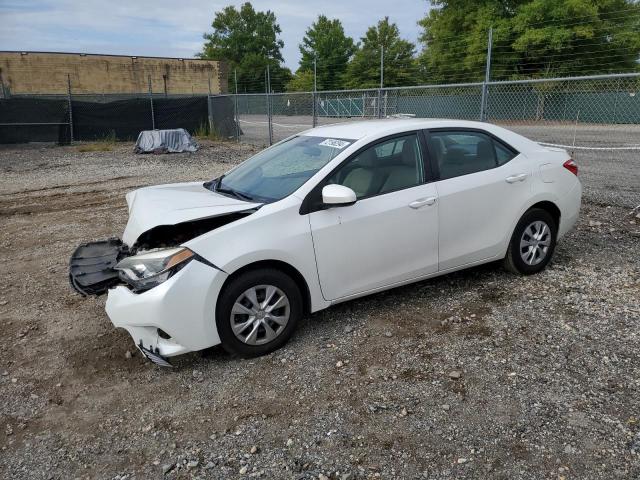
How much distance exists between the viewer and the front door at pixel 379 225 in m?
3.66

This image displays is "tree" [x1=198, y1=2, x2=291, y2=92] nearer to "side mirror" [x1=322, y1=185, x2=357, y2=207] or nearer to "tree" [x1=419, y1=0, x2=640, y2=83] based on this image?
"tree" [x1=419, y1=0, x2=640, y2=83]

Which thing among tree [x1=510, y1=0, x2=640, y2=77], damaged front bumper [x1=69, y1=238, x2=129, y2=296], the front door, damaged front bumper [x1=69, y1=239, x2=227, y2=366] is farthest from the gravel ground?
tree [x1=510, y1=0, x2=640, y2=77]

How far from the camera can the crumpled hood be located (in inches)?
137

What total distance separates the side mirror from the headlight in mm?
993

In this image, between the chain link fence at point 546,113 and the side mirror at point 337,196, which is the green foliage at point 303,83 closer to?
the chain link fence at point 546,113

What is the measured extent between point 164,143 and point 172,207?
14269mm

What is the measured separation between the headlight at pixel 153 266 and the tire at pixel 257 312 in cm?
35

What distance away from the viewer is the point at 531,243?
4.76 meters

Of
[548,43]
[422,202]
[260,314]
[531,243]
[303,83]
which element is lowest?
[260,314]

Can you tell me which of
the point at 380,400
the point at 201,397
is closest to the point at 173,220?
the point at 201,397

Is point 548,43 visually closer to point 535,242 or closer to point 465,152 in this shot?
point 535,242

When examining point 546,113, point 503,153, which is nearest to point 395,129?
point 503,153

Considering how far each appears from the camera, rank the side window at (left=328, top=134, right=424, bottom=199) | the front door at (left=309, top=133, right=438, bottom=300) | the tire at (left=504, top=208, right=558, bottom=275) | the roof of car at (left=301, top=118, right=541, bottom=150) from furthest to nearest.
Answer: the tire at (left=504, top=208, right=558, bottom=275), the roof of car at (left=301, top=118, right=541, bottom=150), the side window at (left=328, top=134, right=424, bottom=199), the front door at (left=309, top=133, right=438, bottom=300)

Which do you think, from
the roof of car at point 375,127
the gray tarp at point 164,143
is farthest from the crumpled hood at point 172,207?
the gray tarp at point 164,143
